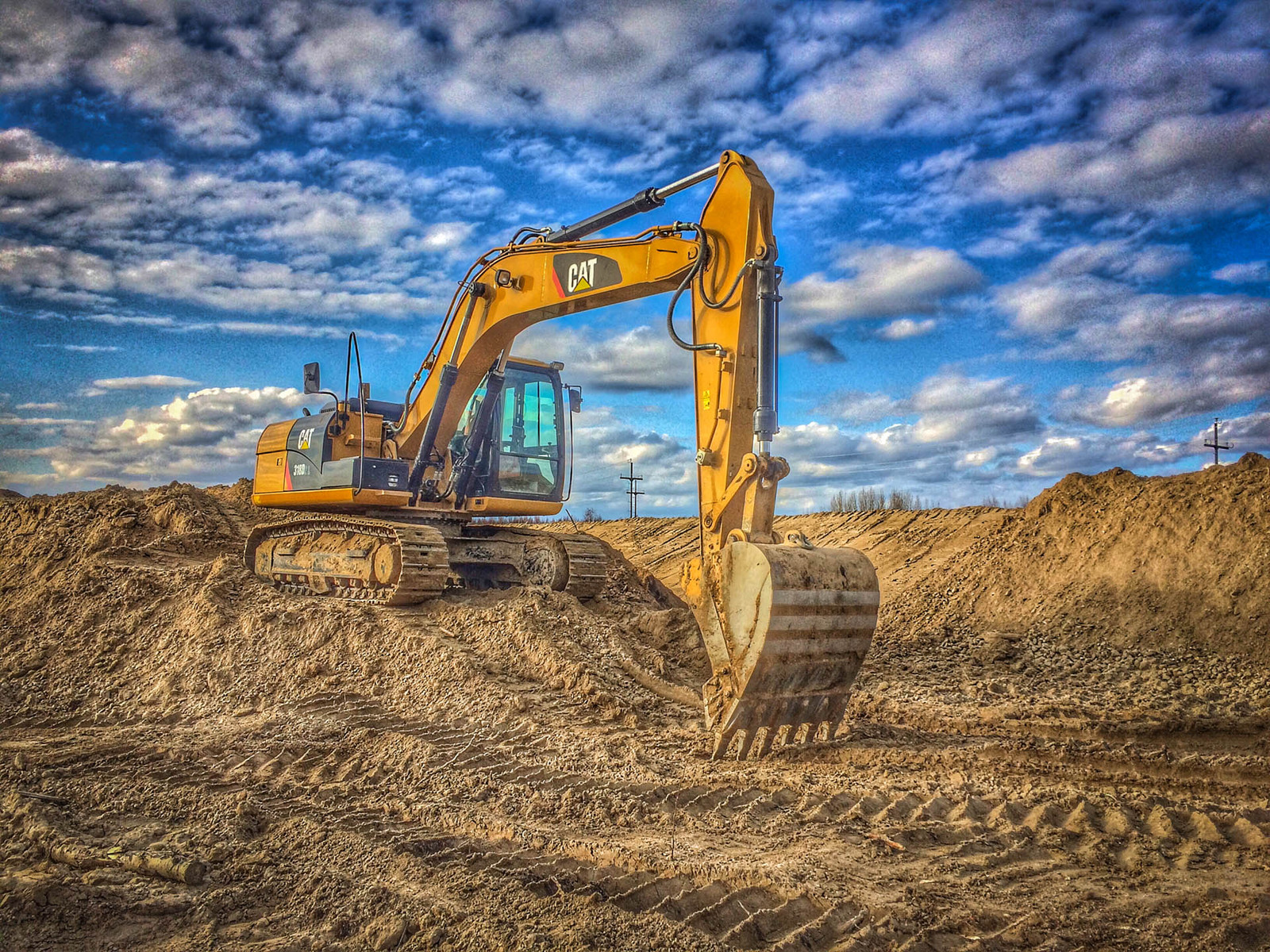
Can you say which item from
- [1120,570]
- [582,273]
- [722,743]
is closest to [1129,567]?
[1120,570]

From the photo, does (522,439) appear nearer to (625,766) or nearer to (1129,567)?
(625,766)

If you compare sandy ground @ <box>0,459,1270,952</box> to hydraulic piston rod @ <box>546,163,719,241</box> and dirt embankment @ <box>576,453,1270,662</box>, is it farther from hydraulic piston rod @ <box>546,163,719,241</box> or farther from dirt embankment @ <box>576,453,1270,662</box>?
hydraulic piston rod @ <box>546,163,719,241</box>

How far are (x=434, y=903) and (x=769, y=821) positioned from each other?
163 centimetres

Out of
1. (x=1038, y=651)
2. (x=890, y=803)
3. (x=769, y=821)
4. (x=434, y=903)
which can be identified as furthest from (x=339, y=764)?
(x=1038, y=651)

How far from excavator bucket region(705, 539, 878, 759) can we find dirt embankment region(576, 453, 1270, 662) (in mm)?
4977

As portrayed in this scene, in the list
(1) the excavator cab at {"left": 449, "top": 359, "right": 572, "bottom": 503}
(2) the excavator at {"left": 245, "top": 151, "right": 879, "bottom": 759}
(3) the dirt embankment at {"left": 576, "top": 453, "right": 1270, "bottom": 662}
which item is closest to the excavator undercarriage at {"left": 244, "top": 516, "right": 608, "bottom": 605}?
(2) the excavator at {"left": 245, "top": 151, "right": 879, "bottom": 759}

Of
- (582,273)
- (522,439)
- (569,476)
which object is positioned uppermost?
(582,273)

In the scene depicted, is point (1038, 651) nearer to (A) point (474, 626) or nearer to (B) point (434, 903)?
(A) point (474, 626)

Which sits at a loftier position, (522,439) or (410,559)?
(522,439)

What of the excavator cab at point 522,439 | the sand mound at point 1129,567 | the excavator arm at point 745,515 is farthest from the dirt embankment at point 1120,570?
the excavator arm at point 745,515

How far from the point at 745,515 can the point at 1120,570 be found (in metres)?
6.18

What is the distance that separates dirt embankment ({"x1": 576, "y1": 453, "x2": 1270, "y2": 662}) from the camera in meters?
8.59

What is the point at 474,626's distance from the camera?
27.0ft

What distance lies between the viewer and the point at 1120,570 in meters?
9.45
